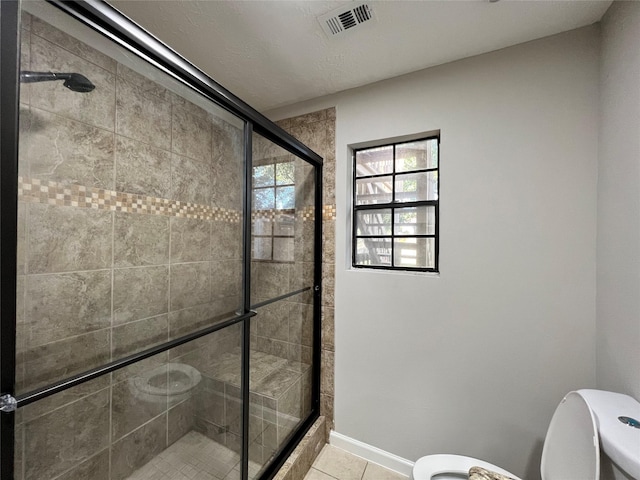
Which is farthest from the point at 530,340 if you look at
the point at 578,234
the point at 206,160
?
the point at 206,160

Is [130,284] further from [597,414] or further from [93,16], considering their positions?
[597,414]

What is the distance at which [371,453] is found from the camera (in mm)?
1658

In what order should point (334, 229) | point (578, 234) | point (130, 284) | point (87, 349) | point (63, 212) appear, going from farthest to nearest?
1. point (334, 229)
2. point (578, 234)
3. point (130, 284)
4. point (87, 349)
5. point (63, 212)

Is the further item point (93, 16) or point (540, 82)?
point (540, 82)

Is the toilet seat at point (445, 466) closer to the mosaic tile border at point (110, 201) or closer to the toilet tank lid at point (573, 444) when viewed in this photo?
the toilet tank lid at point (573, 444)

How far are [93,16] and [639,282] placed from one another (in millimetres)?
1911

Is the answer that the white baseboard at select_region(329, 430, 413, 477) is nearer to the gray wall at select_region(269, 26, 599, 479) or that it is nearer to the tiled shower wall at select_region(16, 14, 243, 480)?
the gray wall at select_region(269, 26, 599, 479)

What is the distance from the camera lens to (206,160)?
1236 millimetres

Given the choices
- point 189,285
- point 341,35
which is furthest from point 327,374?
point 341,35

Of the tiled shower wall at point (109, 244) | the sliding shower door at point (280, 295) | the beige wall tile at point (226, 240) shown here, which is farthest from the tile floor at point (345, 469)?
the beige wall tile at point (226, 240)

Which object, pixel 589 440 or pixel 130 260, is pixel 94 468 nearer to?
pixel 130 260

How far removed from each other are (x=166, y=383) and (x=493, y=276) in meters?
1.67

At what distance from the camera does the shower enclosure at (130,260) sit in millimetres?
656

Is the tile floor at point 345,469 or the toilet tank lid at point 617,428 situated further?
the tile floor at point 345,469
